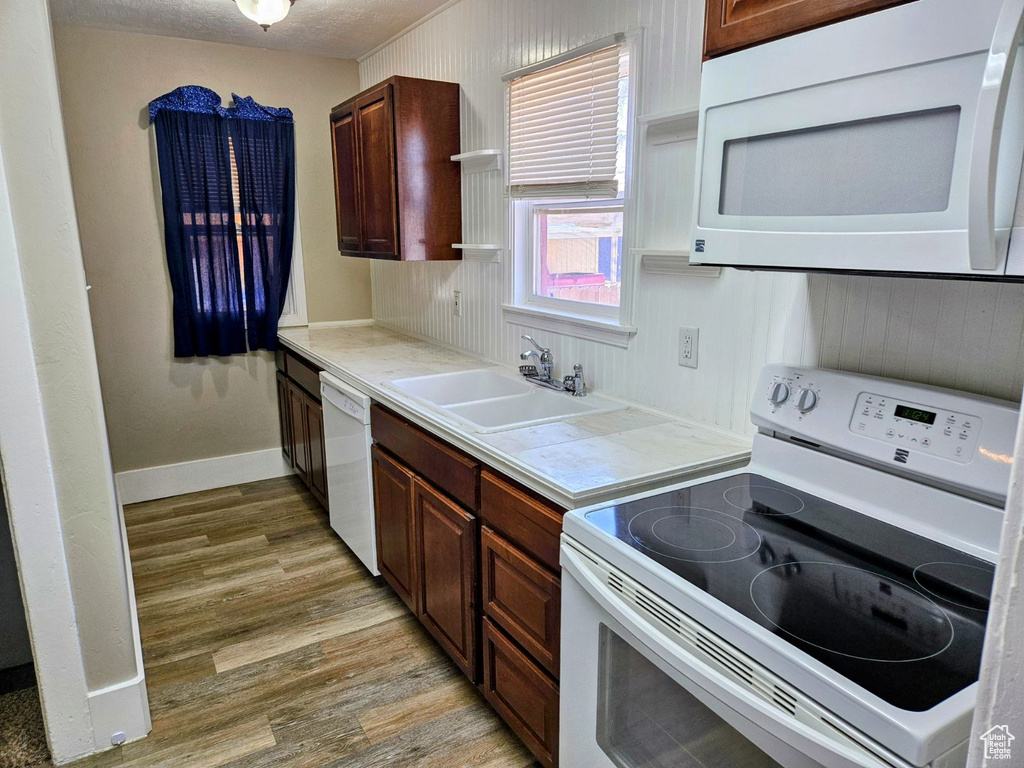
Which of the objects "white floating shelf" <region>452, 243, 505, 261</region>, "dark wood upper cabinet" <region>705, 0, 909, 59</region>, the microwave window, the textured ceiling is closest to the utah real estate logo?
the microwave window

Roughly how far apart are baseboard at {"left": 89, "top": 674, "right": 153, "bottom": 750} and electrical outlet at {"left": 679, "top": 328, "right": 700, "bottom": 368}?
6.19 feet

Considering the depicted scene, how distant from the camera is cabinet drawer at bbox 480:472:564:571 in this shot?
1.59 meters

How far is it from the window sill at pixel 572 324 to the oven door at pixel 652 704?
98cm

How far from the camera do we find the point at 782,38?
1.20 meters

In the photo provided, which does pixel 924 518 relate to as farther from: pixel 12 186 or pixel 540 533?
pixel 12 186

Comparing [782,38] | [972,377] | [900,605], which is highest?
[782,38]

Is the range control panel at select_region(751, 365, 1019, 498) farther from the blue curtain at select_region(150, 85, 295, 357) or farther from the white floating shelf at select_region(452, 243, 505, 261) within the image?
the blue curtain at select_region(150, 85, 295, 357)

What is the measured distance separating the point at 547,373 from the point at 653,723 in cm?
150

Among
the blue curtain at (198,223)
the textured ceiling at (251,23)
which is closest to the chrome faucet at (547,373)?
the textured ceiling at (251,23)

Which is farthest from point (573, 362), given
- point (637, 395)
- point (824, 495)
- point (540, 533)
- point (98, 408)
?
point (98, 408)

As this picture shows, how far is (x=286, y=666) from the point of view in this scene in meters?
2.35

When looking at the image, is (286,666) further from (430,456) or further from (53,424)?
(53,424)

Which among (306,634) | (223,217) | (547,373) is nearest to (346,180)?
(223,217)

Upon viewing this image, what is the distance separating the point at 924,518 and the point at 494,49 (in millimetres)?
2332
